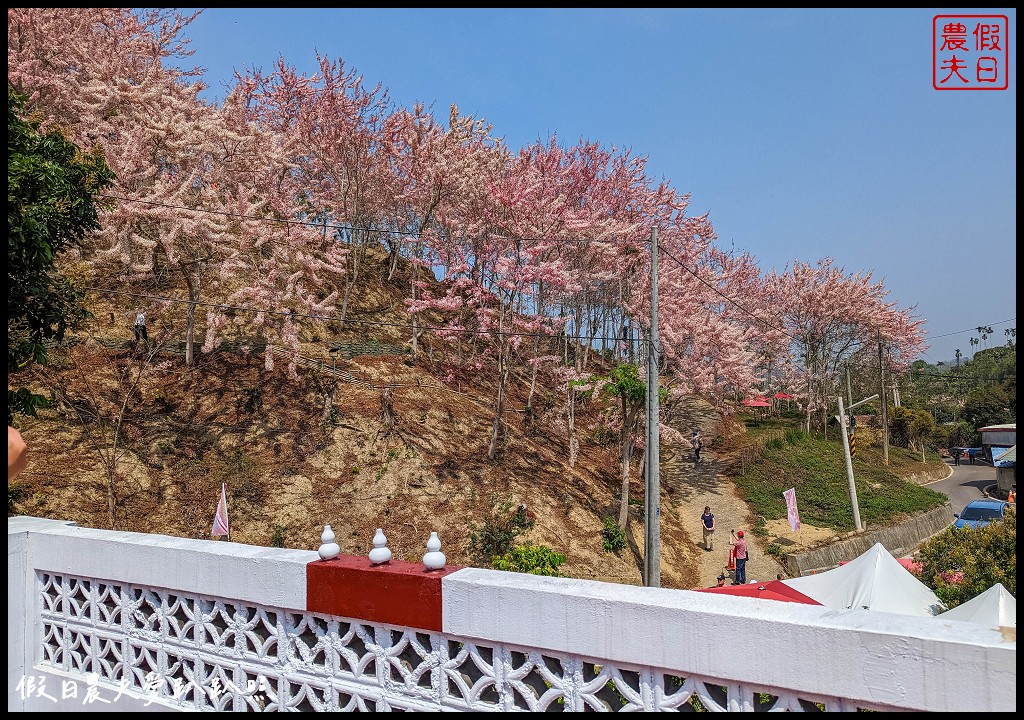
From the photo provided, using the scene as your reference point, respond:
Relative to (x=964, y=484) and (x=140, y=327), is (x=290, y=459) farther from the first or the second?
(x=964, y=484)

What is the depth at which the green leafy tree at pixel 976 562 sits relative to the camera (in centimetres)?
909

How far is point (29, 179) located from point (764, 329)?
34.9 meters

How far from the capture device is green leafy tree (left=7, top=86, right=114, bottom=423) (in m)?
4.99

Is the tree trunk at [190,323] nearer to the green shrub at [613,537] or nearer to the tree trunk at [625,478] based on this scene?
the tree trunk at [625,478]

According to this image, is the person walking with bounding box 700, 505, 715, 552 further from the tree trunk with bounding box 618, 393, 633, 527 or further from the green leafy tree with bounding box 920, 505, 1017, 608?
the green leafy tree with bounding box 920, 505, 1017, 608

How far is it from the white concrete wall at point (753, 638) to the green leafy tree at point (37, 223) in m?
4.57

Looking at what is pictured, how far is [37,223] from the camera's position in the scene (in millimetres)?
4914

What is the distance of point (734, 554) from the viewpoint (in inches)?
605

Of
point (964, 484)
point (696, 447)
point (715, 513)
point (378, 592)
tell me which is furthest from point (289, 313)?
point (964, 484)

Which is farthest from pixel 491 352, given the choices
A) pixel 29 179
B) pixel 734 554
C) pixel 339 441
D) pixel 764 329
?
pixel 764 329

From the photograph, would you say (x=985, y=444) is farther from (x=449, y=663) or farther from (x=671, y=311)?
(x=449, y=663)

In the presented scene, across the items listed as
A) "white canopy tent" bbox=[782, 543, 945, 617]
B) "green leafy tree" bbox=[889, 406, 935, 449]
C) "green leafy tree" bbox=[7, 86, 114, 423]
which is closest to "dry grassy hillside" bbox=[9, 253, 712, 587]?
"white canopy tent" bbox=[782, 543, 945, 617]

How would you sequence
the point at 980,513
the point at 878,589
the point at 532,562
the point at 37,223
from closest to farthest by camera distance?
the point at 37,223 → the point at 878,589 → the point at 532,562 → the point at 980,513

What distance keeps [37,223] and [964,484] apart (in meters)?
39.5
